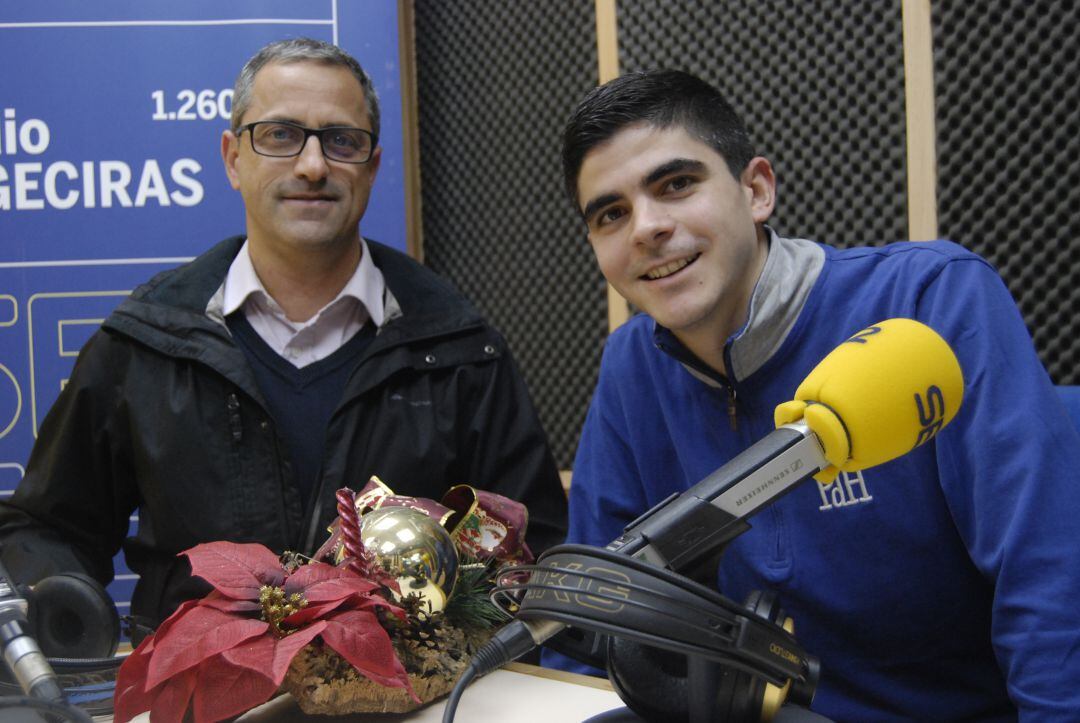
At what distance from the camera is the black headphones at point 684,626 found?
72 cm

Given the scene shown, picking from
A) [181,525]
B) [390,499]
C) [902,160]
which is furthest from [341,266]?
[902,160]

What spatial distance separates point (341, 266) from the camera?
2.11 meters

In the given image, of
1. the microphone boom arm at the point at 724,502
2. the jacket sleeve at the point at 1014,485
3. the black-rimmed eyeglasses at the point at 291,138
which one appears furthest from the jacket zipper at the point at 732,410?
the black-rimmed eyeglasses at the point at 291,138

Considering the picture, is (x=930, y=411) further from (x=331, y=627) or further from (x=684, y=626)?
(x=331, y=627)

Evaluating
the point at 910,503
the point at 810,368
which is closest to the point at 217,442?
the point at 810,368

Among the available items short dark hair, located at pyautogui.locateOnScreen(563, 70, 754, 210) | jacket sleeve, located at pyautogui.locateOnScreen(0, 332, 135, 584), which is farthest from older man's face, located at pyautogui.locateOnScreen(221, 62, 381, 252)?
short dark hair, located at pyautogui.locateOnScreen(563, 70, 754, 210)

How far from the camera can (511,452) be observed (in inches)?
79.4

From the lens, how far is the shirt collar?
6.63 feet

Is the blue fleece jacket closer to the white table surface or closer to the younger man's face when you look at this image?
the younger man's face

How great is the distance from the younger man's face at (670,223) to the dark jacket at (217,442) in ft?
2.29

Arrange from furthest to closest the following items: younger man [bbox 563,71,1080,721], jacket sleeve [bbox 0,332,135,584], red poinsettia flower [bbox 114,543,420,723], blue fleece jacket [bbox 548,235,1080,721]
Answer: jacket sleeve [bbox 0,332,135,584], younger man [bbox 563,71,1080,721], blue fleece jacket [bbox 548,235,1080,721], red poinsettia flower [bbox 114,543,420,723]

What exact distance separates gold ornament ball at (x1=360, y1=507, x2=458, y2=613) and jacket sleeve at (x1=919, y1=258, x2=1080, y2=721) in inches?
23.5

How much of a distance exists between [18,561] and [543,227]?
1.60m

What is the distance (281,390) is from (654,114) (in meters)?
0.98
